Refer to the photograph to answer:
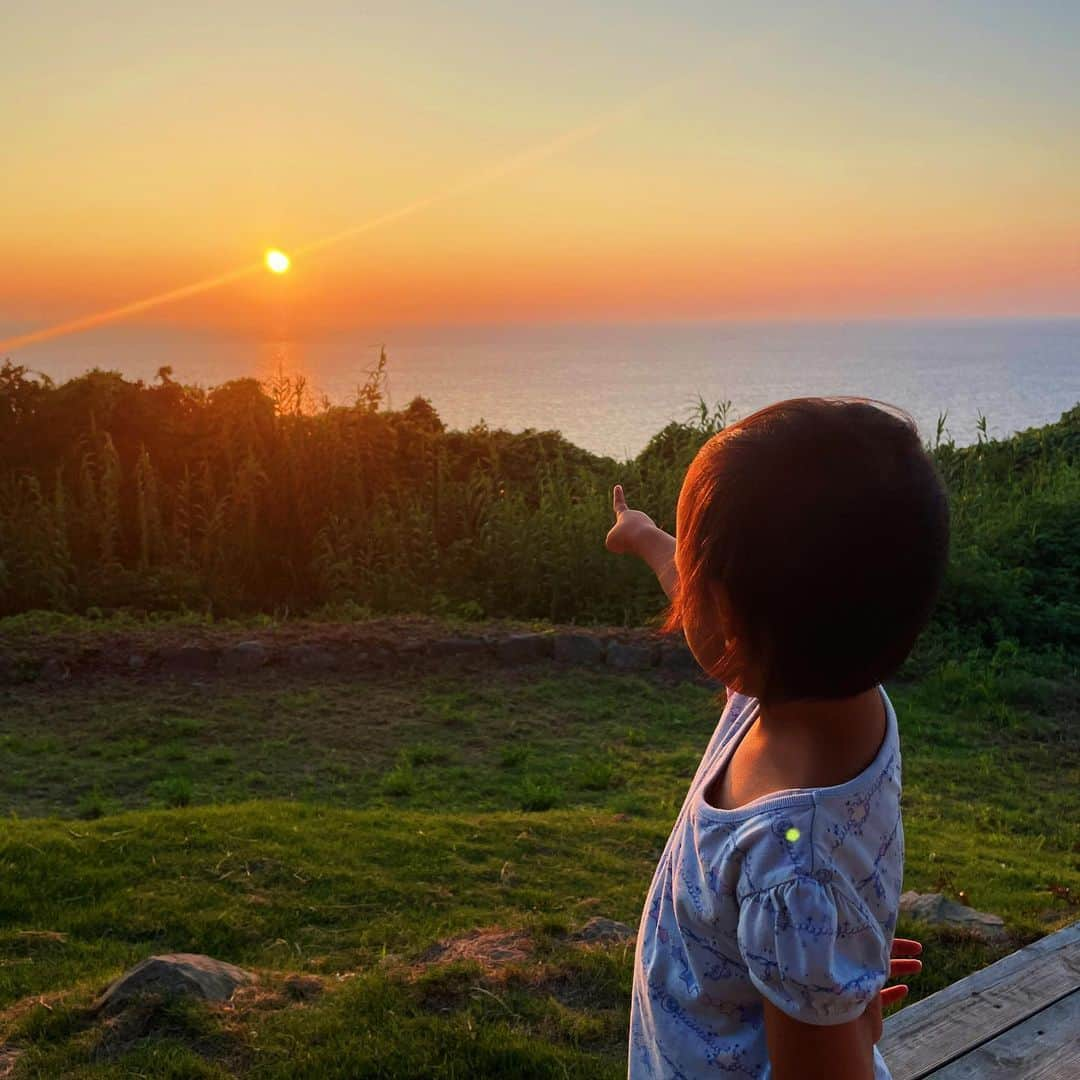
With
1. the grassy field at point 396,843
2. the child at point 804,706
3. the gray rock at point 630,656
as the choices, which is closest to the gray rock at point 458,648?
the grassy field at point 396,843

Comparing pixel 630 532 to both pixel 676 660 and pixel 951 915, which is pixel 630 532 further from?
pixel 676 660

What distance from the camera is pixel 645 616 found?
8.27 m

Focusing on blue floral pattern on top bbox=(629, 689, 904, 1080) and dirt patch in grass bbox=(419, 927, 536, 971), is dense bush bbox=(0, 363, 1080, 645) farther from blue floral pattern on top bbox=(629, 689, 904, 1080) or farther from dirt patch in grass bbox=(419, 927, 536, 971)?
blue floral pattern on top bbox=(629, 689, 904, 1080)

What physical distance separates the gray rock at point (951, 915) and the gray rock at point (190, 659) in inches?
184

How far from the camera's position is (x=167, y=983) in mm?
2832

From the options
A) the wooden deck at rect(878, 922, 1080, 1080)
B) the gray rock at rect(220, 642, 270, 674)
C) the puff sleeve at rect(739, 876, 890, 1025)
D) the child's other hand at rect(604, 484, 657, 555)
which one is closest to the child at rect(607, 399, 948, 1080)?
the puff sleeve at rect(739, 876, 890, 1025)

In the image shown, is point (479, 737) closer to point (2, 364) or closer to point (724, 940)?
point (724, 940)

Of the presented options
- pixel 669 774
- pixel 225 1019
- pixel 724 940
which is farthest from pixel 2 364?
pixel 724 940

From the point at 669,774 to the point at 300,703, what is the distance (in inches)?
88.1

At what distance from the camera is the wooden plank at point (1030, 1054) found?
2.19m

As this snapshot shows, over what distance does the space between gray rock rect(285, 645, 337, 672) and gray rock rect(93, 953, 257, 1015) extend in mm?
4180

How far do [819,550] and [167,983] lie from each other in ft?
7.67

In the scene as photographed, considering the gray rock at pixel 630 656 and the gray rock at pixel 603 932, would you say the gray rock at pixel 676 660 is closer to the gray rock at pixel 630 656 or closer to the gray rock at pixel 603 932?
the gray rock at pixel 630 656

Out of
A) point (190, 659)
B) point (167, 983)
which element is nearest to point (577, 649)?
point (190, 659)
